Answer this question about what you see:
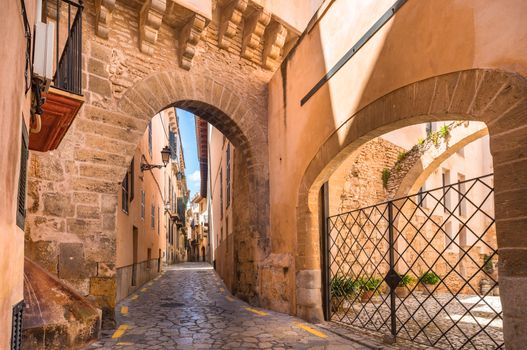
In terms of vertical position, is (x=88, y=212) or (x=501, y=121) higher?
(x=501, y=121)

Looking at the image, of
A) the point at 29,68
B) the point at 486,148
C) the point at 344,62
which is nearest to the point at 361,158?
the point at 344,62

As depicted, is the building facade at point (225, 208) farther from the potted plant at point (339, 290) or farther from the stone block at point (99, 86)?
the stone block at point (99, 86)

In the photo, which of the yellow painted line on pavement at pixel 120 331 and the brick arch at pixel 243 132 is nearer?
the yellow painted line on pavement at pixel 120 331

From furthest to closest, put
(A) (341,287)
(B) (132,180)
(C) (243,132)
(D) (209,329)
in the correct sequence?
(B) (132,180)
(C) (243,132)
(A) (341,287)
(D) (209,329)

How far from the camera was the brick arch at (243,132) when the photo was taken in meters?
7.77

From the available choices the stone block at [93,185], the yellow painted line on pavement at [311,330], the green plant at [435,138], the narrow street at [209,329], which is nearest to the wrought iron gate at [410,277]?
the yellow painted line on pavement at [311,330]

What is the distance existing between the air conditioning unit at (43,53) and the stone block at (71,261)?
3.01m

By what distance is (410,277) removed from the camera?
11852 mm

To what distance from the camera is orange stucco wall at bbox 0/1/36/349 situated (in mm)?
2586

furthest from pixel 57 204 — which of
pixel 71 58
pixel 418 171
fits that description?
pixel 418 171

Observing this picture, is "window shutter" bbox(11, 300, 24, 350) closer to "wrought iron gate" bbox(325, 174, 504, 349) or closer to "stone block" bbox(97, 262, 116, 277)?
"stone block" bbox(97, 262, 116, 277)

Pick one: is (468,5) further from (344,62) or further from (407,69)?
(344,62)

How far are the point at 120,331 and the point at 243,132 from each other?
4.49m

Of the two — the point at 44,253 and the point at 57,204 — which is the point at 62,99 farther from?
the point at 44,253
